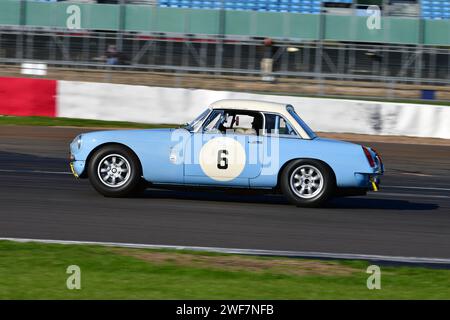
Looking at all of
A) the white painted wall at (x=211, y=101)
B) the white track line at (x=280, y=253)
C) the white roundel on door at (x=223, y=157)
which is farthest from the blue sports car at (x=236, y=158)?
the white painted wall at (x=211, y=101)

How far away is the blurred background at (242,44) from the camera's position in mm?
25609

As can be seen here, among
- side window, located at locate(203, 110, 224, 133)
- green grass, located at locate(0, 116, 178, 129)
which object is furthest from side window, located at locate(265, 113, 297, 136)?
green grass, located at locate(0, 116, 178, 129)

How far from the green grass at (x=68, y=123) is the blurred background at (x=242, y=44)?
3850 mm

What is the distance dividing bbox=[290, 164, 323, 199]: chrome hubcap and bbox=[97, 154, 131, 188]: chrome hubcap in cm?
205

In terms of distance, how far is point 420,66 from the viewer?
88.9 ft

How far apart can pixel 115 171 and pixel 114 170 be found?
0.7 inches

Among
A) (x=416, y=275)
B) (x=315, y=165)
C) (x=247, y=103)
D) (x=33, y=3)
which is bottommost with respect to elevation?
(x=416, y=275)

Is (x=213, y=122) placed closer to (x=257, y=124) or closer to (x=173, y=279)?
(x=257, y=124)

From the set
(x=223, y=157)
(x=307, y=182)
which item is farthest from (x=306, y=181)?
(x=223, y=157)

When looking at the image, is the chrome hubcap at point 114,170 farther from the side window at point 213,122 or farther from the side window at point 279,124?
the side window at point 279,124

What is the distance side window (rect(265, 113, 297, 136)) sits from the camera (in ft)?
34.8

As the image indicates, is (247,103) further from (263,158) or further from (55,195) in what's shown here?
(55,195)
